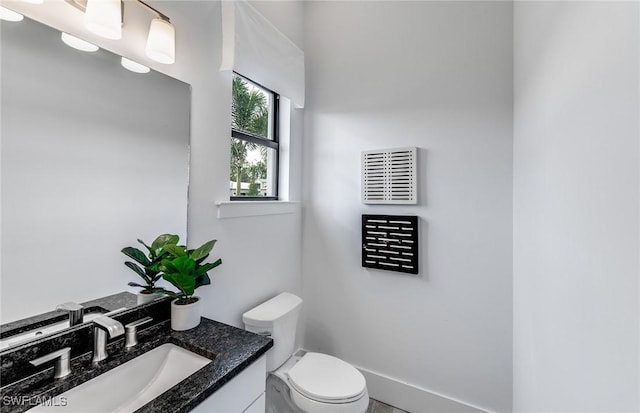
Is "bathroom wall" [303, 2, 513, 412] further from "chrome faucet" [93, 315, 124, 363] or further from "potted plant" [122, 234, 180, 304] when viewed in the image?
"chrome faucet" [93, 315, 124, 363]

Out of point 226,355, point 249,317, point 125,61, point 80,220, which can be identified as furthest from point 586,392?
point 125,61

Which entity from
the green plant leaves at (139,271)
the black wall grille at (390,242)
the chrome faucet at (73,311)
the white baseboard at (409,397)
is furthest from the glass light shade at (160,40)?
the white baseboard at (409,397)

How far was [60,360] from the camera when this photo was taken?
868 millimetres

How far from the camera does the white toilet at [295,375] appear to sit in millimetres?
1407

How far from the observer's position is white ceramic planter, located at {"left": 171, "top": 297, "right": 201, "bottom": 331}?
3.88 feet

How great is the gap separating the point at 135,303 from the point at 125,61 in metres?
0.97

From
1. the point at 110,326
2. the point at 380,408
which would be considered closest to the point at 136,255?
the point at 110,326

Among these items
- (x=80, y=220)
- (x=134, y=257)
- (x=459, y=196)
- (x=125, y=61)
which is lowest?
(x=134, y=257)

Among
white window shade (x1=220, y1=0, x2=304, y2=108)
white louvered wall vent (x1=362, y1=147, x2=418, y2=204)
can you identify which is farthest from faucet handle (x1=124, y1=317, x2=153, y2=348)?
white louvered wall vent (x1=362, y1=147, x2=418, y2=204)

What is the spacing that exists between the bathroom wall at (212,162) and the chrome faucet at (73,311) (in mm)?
133

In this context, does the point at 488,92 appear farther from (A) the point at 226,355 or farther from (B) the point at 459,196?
(A) the point at 226,355

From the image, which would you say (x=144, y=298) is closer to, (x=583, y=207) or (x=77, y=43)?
(x=77, y=43)

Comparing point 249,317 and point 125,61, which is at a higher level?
point 125,61

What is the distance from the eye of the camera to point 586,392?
2.03ft
